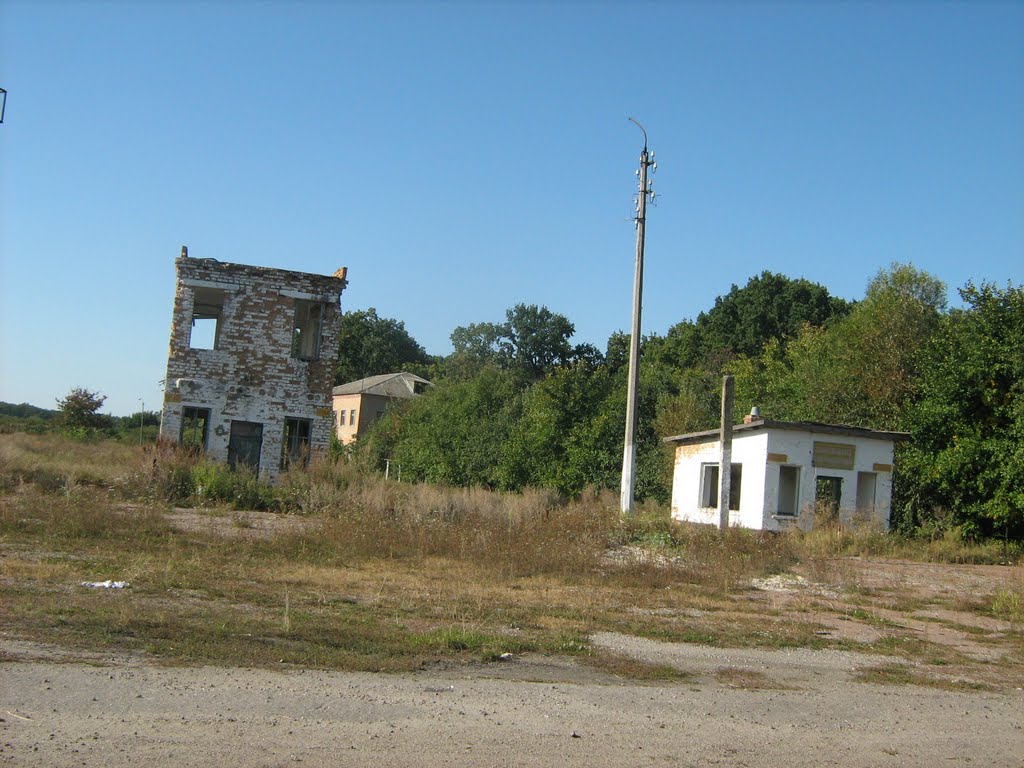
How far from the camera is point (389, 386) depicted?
229 feet

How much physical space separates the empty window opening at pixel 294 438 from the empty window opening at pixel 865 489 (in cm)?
1577

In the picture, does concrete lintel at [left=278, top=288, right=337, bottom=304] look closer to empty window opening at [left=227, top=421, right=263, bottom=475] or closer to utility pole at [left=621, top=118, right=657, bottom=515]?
empty window opening at [left=227, top=421, right=263, bottom=475]

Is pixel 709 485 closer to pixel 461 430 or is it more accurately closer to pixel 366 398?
pixel 461 430

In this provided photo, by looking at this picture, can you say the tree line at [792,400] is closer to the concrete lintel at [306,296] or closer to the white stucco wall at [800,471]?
the white stucco wall at [800,471]

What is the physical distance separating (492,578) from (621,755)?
8.22 meters

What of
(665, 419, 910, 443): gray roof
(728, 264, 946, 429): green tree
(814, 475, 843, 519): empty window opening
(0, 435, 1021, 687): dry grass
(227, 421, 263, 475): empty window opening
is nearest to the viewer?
(0, 435, 1021, 687): dry grass

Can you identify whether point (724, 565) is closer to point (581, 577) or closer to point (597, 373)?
point (581, 577)

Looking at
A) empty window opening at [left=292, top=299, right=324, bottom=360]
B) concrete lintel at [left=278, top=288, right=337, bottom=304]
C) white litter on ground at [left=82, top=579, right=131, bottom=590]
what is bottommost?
white litter on ground at [left=82, top=579, right=131, bottom=590]

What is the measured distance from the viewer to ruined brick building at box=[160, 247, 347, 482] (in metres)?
27.1

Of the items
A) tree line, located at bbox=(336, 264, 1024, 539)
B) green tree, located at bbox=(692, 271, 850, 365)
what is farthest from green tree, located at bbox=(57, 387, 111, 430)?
green tree, located at bbox=(692, 271, 850, 365)

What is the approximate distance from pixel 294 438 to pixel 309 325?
12.0 ft

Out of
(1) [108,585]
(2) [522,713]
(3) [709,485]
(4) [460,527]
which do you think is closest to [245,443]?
(4) [460,527]

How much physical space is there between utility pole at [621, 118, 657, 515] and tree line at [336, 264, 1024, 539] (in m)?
7.31

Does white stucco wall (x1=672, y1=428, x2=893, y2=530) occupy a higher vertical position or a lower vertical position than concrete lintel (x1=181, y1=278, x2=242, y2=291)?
lower
